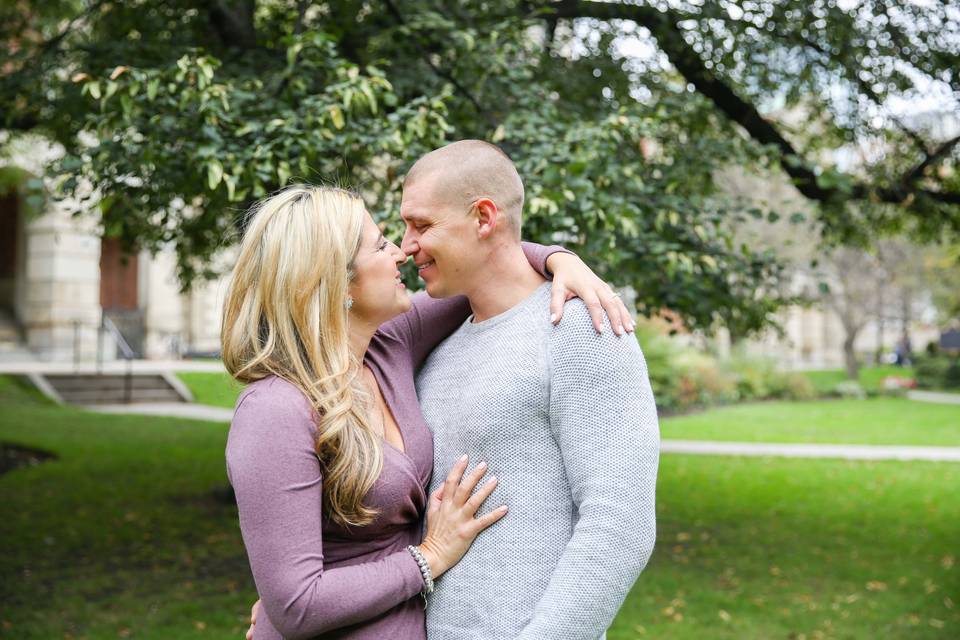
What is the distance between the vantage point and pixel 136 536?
319 inches

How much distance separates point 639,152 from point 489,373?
454 centimetres

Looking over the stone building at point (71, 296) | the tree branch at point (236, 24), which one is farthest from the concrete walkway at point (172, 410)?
the tree branch at point (236, 24)

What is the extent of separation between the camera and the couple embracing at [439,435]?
189 cm

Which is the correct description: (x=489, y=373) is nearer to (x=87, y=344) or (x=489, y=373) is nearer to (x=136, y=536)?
(x=136, y=536)

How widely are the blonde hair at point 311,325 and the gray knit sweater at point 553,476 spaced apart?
27cm

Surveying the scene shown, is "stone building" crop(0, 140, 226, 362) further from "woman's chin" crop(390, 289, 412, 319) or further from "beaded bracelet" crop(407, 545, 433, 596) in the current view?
"beaded bracelet" crop(407, 545, 433, 596)

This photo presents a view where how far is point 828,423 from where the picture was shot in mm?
18047

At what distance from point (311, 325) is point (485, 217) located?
1.63 feet

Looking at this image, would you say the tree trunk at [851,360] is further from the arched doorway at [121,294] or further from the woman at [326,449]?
the woman at [326,449]

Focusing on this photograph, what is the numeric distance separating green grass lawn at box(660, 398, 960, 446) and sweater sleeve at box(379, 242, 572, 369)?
13701 millimetres

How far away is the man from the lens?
6.25ft

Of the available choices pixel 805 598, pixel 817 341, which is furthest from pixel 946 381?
pixel 805 598

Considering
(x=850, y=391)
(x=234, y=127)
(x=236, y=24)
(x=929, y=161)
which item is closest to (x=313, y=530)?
(x=234, y=127)

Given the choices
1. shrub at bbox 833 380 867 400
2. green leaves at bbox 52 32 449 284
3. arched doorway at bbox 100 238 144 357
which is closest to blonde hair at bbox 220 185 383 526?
green leaves at bbox 52 32 449 284
